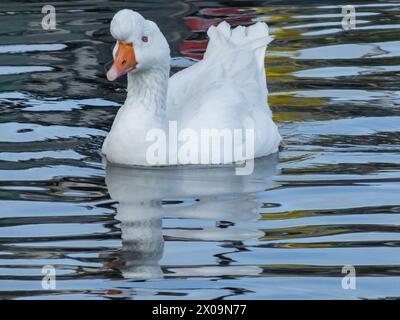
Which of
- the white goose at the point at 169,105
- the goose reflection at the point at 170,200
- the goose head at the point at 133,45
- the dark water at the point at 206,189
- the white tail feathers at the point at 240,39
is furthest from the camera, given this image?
the white tail feathers at the point at 240,39

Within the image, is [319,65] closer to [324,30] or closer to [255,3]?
[324,30]

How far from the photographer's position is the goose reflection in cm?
940

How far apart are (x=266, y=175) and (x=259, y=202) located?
89 centimetres

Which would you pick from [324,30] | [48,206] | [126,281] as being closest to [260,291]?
[126,281]

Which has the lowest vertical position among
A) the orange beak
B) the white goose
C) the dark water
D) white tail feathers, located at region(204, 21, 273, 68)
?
the dark water

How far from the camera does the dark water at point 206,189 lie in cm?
886

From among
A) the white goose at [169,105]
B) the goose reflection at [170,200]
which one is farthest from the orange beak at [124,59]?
the goose reflection at [170,200]

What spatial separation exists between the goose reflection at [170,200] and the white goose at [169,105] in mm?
138

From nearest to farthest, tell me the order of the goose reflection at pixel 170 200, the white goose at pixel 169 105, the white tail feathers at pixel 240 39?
the goose reflection at pixel 170 200, the white goose at pixel 169 105, the white tail feathers at pixel 240 39

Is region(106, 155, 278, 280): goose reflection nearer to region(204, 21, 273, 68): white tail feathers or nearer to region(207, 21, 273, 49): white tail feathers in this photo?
region(204, 21, 273, 68): white tail feathers

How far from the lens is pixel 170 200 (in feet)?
35.0

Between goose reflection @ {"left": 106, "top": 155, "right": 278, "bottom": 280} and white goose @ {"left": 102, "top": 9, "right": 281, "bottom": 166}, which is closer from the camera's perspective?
goose reflection @ {"left": 106, "top": 155, "right": 278, "bottom": 280}

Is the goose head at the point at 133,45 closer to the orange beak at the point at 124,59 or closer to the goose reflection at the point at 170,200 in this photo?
the orange beak at the point at 124,59

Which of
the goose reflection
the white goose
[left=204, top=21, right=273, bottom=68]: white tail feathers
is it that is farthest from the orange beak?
[left=204, top=21, right=273, bottom=68]: white tail feathers
